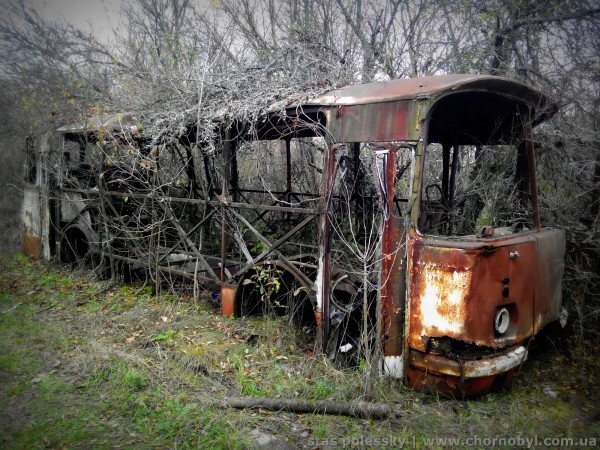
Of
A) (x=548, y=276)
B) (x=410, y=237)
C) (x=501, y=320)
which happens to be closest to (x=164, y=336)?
(x=410, y=237)

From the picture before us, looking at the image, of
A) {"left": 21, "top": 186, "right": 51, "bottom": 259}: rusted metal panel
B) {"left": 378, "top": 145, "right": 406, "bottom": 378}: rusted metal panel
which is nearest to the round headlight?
{"left": 378, "top": 145, "right": 406, "bottom": 378}: rusted metal panel

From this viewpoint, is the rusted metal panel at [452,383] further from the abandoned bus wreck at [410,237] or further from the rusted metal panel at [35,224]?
the rusted metal panel at [35,224]

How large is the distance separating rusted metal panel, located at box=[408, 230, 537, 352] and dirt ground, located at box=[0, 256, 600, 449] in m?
0.58

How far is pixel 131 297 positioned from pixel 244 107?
3475 mm

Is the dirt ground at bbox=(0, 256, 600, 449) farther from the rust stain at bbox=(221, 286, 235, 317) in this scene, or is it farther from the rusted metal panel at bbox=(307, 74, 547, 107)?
the rusted metal panel at bbox=(307, 74, 547, 107)

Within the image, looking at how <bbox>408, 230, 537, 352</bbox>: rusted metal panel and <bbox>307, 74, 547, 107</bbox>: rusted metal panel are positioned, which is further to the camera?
<bbox>307, 74, 547, 107</bbox>: rusted metal panel

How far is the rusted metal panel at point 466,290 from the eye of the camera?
347cm

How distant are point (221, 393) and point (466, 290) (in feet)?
7.20

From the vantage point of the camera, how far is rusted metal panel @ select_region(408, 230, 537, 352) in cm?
347

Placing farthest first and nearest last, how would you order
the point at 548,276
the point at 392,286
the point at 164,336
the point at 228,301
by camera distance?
the point at 228,301
the point at 164,336
the point at 548,276
the point at 392,286

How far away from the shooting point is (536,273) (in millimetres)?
4023

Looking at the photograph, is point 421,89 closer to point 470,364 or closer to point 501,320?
point 501,320

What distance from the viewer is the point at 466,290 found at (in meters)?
3.46

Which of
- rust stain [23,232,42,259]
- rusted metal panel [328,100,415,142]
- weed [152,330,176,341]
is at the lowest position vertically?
weed [152,330,176,341]
